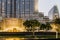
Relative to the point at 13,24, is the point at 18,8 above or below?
above

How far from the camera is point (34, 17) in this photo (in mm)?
8156

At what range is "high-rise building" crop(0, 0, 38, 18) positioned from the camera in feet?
26.4

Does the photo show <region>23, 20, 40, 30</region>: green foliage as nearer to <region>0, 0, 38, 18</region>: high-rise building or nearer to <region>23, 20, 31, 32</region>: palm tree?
<region>23, 20, 31, 32</region>: palm tree

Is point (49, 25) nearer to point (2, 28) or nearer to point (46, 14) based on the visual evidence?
point (46, 14)

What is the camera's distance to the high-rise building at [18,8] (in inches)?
317

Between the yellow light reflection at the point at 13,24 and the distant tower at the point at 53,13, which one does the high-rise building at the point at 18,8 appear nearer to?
the yellow light reflection at the point at 13,24

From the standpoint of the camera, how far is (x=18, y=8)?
319 inches

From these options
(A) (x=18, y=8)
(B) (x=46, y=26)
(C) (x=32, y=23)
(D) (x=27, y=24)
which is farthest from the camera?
(A) (x=18, y=8)

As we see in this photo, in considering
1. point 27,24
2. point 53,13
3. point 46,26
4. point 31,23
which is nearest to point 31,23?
point 31,23

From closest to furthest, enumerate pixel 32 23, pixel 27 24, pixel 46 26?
pixel 32 23 → pixel 27 24 → pixel 46 26

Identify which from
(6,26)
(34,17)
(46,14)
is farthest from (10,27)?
(46,14)

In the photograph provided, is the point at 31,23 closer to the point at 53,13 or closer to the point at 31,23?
the point at 31,23

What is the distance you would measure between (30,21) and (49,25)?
1.07 metres

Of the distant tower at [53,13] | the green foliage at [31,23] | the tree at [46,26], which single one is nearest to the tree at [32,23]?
the green foliage at [31,23]
